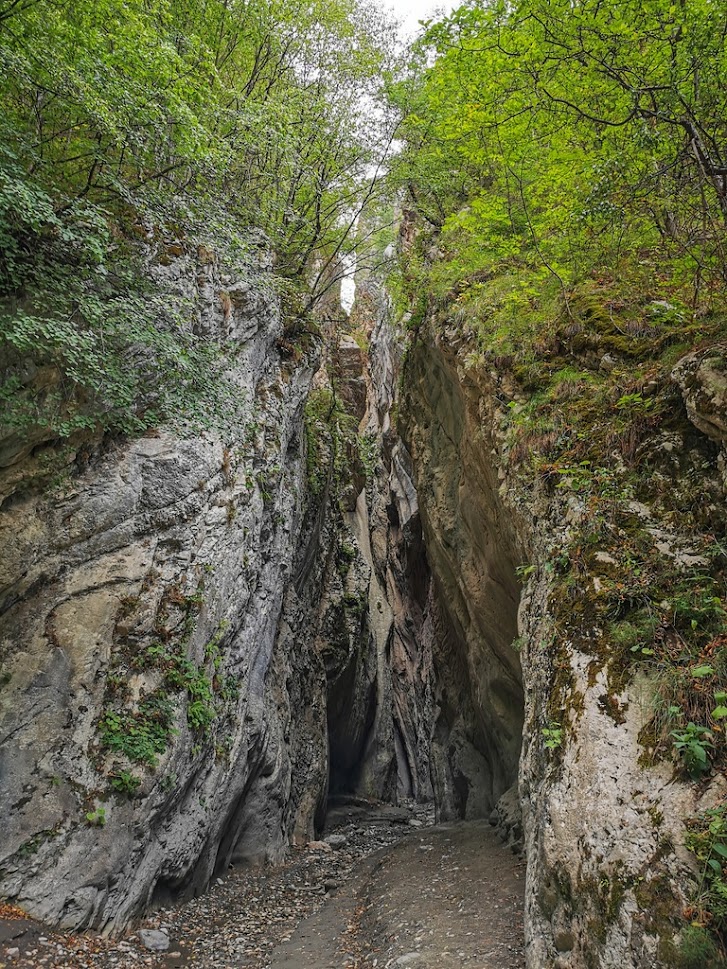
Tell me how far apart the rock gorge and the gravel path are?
0.45 meters

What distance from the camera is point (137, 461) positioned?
9.12m

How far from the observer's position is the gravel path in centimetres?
622

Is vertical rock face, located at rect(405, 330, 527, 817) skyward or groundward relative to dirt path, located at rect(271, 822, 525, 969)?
skyward

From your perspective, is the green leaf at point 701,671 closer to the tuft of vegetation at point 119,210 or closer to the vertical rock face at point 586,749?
the vertical rock face at point 586,749

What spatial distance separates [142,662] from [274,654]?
6851 millimetres

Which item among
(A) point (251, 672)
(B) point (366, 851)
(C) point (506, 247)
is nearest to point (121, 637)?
(A) point (251, 672)

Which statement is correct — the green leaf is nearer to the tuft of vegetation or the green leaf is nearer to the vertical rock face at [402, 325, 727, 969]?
the vertical rock face at [402, 325, 727, 969]

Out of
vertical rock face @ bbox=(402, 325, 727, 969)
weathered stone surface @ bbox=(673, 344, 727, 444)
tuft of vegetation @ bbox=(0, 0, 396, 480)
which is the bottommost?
vertical rock face @ bbox=(402, 325, 727, 969)

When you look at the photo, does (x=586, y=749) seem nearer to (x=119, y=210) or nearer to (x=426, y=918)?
(x=426, y=918)

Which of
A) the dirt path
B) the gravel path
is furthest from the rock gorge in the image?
the dirt path

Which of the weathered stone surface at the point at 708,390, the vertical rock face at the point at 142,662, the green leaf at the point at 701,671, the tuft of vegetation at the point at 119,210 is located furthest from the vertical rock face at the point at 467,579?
the tuft of vegetation at the point at 119,210

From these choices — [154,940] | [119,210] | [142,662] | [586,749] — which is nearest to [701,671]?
[586,749]

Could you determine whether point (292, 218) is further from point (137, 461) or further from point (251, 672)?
point (251, 672)

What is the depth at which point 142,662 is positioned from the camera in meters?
8.31
